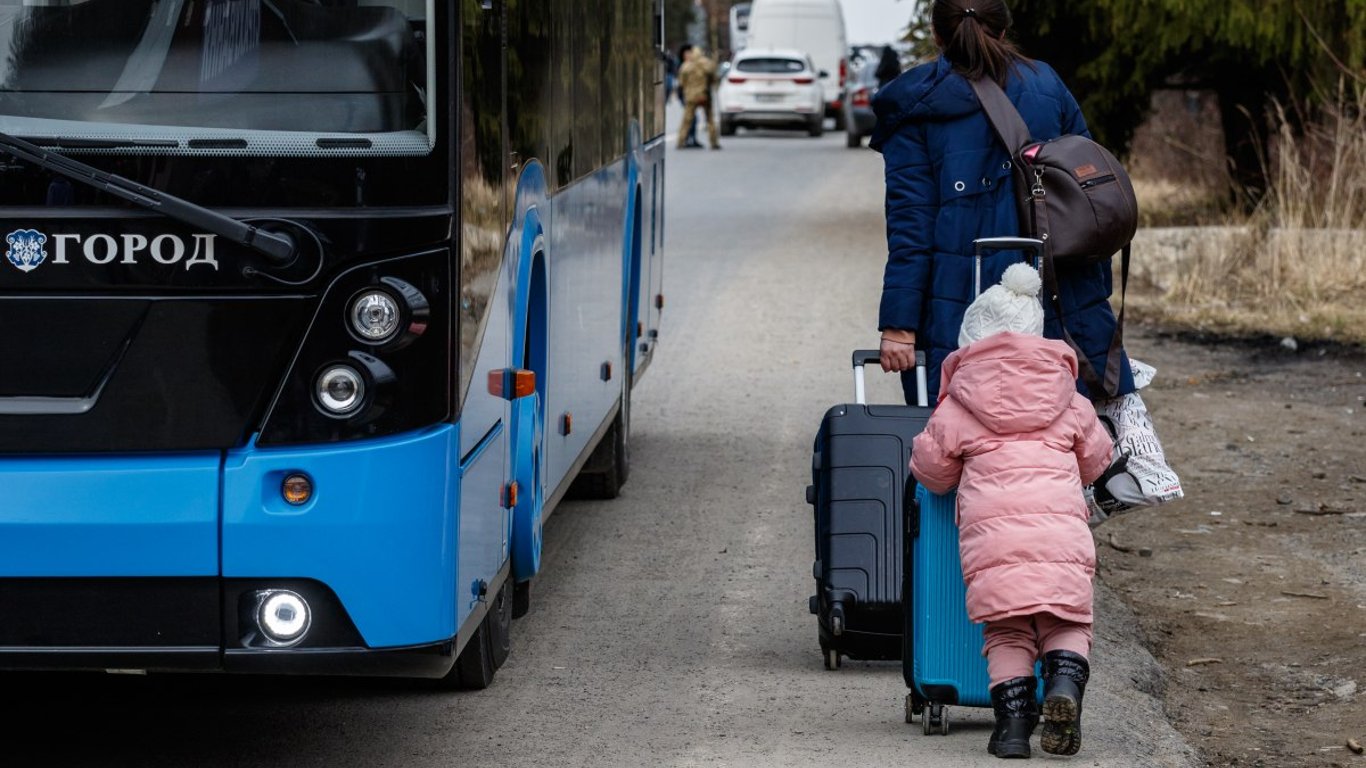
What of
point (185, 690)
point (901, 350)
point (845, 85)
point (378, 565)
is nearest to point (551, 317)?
point (901, 350)

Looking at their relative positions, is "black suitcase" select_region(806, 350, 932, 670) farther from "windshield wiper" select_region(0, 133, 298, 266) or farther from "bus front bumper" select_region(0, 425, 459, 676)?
"windshield wiper" select_region(0, 133, 298, 266)

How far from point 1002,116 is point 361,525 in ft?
7.22

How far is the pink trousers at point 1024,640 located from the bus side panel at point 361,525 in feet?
4.30

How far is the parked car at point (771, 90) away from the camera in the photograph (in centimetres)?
3884

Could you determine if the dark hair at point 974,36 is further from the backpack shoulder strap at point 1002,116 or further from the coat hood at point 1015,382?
the coat hood at point 1015,382

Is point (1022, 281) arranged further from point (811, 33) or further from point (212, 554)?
point (811, 33)

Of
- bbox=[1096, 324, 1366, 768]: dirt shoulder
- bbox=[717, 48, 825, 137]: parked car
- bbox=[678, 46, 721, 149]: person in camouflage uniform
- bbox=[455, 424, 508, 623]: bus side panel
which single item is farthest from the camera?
bbox=[717, 48, 825, 137]: parked car

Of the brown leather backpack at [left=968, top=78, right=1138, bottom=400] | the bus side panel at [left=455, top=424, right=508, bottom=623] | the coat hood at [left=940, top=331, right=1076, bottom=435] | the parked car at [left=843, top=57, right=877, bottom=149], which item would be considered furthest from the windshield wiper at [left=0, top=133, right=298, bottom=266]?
the parked car at [left=843, top=57, right=877, bottom=149]

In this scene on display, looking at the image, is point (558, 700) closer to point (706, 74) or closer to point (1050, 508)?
point (1050, 508)

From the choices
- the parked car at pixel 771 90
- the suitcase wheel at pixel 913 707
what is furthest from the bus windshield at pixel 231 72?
the parked car at pixel 771 90

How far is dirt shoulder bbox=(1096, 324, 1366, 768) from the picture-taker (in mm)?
6008

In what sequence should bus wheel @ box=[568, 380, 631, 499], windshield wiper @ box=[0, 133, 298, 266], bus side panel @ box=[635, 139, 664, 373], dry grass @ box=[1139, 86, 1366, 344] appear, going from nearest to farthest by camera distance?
1. windshield wiper @ box=[0, 133, 298, 266]
2. bus wheel @ box=[568, 380, 631, 499]
3. bus side panel @ box=[635, 139, 664, 373]
4. dry grass @ box=[1139, 86, 1366, 344]

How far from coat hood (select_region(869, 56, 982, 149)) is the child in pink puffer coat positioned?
0.80 m

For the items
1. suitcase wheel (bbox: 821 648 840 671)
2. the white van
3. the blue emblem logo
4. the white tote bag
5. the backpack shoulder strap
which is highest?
the white van
